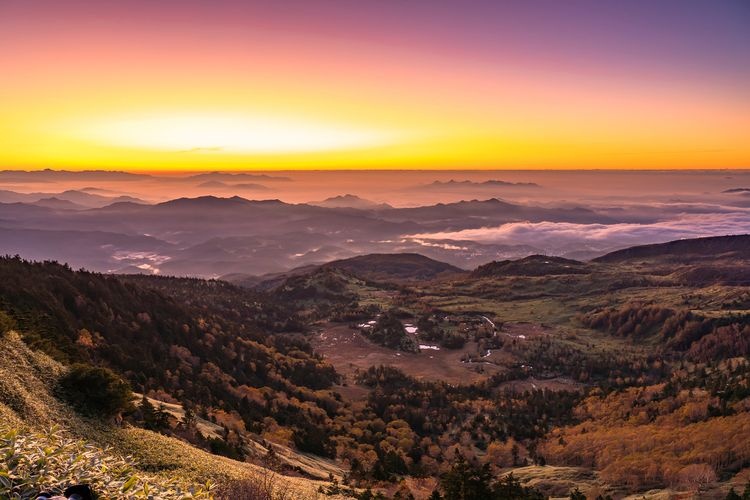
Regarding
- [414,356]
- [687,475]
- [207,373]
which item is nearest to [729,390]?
[687,475]

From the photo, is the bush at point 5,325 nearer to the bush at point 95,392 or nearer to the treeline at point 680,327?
the bush at point 95,392

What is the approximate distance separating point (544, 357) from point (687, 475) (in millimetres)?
90788

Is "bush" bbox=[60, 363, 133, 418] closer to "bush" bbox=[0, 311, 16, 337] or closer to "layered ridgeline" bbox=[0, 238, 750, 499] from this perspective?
"layered ridgeline" bbox=[0, 238, 750, 499]

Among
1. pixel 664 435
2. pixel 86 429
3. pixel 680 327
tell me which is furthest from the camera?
pixel 680 327

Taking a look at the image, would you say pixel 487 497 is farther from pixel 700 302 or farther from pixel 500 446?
pixel 700 302

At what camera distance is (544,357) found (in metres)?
117

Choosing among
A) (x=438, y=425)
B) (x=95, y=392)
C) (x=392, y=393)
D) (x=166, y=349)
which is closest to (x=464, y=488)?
(x=95, y=392)

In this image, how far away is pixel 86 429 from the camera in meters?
20.5

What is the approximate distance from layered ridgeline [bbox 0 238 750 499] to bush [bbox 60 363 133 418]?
16cm

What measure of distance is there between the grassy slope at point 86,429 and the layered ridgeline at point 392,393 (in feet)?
0.32

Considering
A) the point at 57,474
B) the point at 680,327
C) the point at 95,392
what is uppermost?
the point at 57,474

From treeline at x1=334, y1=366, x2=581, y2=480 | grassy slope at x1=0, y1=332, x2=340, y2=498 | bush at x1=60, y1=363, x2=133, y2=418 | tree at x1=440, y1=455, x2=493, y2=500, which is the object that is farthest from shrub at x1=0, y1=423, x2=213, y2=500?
treeline at x1=334, y1=366, x2=581, y2=480

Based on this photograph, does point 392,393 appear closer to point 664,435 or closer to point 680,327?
point 664,435

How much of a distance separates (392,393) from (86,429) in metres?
66.7
